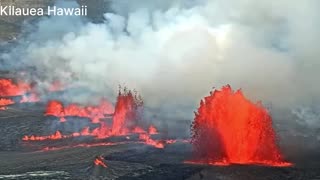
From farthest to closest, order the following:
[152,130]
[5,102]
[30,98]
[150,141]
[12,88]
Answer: [12,88], [30,98], [5,102], [152,130], [150,141]

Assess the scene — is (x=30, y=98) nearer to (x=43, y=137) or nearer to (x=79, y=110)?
(x=79, y=110)

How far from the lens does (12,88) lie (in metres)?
155

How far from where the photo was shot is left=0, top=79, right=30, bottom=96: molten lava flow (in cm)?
15188

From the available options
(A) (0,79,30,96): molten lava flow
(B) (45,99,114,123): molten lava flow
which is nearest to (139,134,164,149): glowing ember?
(B) (45,99,114,123): molten lava flow

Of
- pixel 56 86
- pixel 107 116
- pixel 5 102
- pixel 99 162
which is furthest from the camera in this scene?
pixel 56 86

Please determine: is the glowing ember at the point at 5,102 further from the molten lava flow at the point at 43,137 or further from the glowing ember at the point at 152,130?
the glowing ember at the point at 152,130

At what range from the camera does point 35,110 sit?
125000mm

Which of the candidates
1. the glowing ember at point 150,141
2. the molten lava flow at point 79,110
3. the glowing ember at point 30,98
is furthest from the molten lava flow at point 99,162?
the glowing ember at point 30,98

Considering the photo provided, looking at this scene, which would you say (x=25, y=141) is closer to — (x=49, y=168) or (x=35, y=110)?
(x=49, y=168)

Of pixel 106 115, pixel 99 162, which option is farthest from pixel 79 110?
pixel 99 162

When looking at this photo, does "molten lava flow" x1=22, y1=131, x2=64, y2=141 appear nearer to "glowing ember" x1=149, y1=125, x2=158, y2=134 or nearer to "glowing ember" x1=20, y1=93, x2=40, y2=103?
"glowing ember" x1=149, y1=125, x2=158, y2=134

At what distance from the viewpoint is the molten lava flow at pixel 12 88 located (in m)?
152

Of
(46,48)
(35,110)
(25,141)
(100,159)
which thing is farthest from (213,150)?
(46,48)

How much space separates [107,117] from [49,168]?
163 feet
